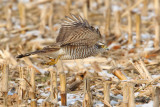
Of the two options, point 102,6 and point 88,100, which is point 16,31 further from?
point 88,100

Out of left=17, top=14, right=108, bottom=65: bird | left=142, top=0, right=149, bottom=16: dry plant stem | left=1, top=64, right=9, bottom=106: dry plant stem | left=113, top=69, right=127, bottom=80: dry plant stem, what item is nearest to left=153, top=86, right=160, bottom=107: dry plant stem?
left=113, top=69, right=127, bottom=80: dry plant stem

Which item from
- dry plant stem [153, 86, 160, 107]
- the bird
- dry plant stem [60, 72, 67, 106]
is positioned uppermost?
the bird

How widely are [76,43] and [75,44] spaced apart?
22 mm

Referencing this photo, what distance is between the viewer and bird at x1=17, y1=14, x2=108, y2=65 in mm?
4949

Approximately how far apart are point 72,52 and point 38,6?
6.15 metres

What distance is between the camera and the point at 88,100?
418 centimetres

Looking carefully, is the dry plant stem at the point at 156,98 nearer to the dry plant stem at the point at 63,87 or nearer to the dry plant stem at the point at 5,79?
the dry plant stem at the point at 63,87

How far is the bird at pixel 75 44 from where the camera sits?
195 inches

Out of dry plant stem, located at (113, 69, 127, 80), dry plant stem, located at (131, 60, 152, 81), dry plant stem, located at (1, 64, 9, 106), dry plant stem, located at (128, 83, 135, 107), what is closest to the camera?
dry plant stem, located at (128, 83, 135, 107)

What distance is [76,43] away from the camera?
5.00 meters

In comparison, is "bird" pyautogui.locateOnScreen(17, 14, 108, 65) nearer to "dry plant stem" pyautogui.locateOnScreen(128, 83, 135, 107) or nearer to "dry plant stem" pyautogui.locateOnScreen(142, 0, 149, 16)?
"dry plant stem" pyautogui.locateOnScreen(128, 83, 135, 107)

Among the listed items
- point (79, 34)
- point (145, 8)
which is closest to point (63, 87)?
point (79, 34)

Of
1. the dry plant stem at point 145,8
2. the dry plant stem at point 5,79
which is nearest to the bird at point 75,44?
the dry plant stem at point 5,79

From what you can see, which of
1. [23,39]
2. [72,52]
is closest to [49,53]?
[72,52]
